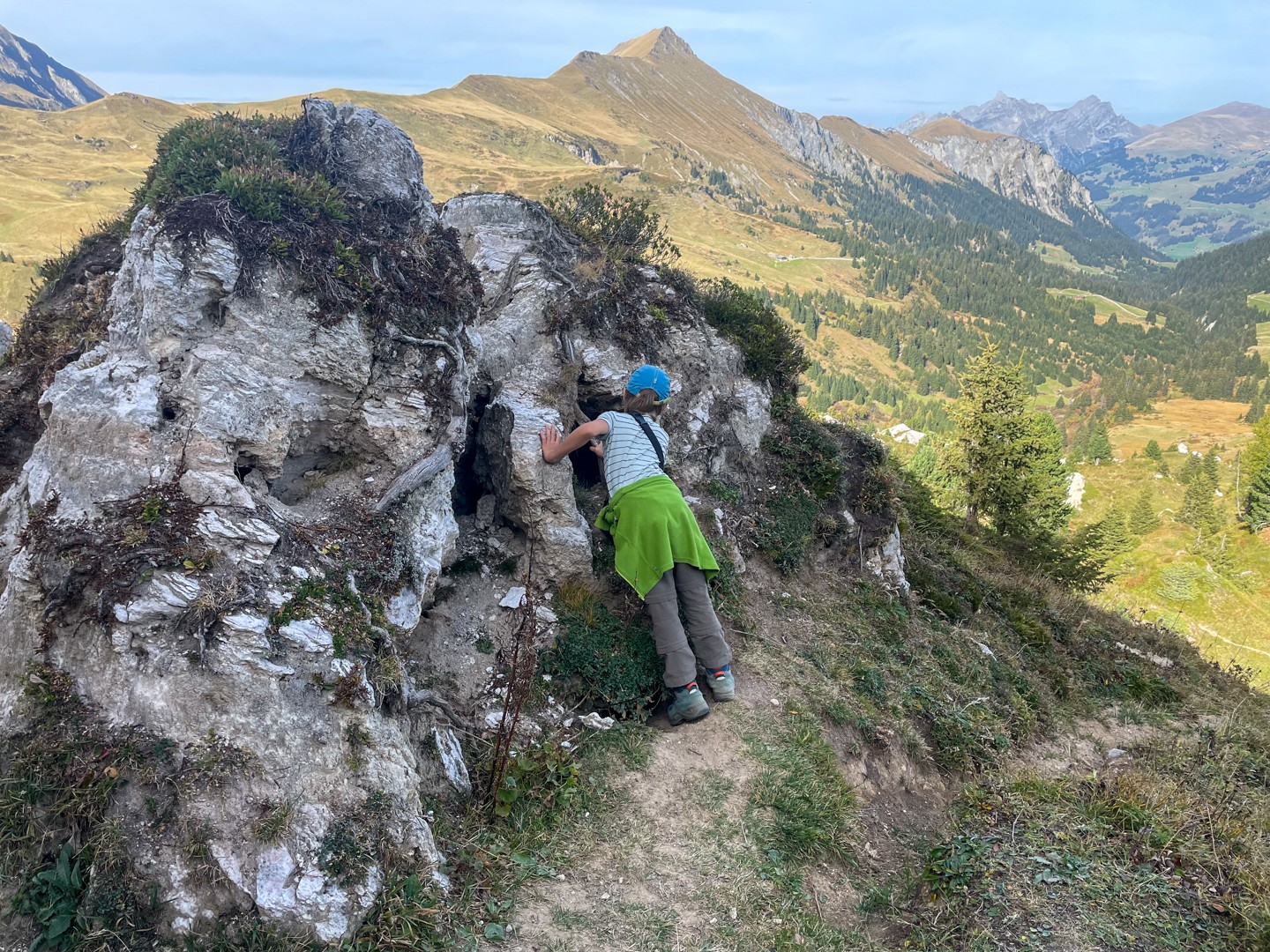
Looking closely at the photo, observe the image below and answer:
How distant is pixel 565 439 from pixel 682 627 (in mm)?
2511

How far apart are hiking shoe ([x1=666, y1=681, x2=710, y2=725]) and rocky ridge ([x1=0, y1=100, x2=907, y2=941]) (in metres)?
2.06

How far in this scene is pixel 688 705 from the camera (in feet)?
23.6

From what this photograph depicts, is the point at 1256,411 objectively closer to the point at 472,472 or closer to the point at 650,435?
the point at 650,435

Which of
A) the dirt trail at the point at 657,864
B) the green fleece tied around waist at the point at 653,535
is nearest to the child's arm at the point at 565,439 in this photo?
the green fleece tied around waist at the point at 653,535

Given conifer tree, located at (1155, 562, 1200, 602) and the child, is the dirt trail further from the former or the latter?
conifer tree, located at (1155, 562, 1200, 602)

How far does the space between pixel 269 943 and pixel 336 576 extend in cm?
259

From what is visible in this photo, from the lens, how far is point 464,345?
8797mm

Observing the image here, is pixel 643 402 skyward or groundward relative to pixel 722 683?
skyward

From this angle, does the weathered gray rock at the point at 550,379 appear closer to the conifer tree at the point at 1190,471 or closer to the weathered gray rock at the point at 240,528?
the weathered gray rock at the point at 240,528

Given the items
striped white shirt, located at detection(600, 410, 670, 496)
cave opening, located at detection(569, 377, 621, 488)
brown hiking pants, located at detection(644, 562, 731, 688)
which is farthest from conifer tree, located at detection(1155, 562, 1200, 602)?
striped white shirt, located at detection(600, 410, 670, 496)

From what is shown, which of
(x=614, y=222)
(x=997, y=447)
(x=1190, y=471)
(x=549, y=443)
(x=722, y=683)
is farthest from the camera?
(x=1190, y=471)

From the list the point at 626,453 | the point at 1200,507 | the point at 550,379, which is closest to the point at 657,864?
the point at 626,453

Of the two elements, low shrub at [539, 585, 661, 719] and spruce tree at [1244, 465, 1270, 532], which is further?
spruce tree at [1244, 465, 1270, 532]

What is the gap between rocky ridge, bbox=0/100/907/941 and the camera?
4.46 metres
